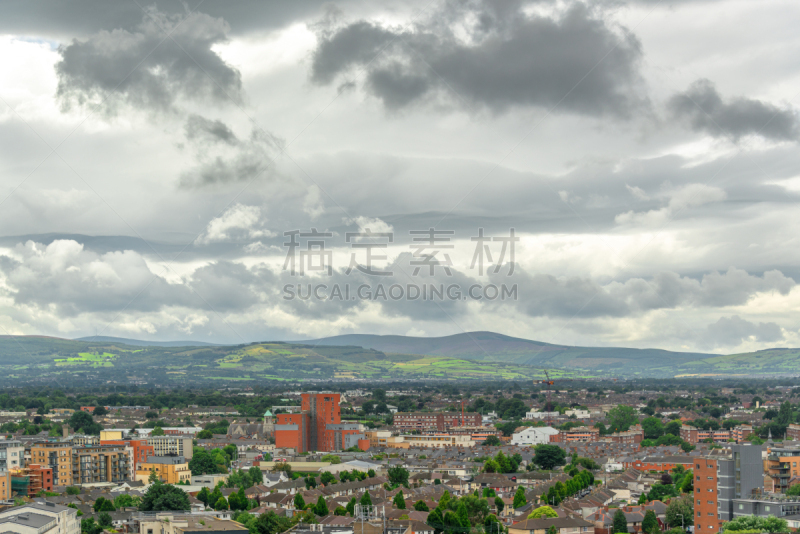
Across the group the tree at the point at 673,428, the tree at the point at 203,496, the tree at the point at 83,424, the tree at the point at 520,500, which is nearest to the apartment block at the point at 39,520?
the tree at the point at 203,496

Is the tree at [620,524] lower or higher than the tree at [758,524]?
lower

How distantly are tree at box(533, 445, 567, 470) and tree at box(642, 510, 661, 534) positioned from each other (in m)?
28.1

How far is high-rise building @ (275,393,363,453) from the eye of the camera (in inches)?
3238

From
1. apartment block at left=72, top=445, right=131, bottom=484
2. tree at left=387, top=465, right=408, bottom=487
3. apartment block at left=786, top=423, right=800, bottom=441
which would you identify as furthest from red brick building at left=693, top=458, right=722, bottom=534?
apartment block at left=786, top=423, right=800, bottom=441

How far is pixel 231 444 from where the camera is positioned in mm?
81875

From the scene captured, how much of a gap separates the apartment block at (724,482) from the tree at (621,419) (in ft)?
234

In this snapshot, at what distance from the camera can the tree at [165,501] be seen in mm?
42531

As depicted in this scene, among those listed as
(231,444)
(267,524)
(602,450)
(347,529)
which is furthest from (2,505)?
(602,450)

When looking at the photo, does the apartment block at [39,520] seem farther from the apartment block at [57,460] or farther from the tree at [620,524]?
the tree at [620,524]

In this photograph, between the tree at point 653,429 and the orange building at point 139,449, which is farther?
the tree at point 653,429

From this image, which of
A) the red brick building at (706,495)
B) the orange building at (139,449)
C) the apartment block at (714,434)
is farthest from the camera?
the apartment block at (714,434)

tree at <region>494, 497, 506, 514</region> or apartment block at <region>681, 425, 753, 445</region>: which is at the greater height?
tree at <region>494, 497, 506, 514</region>

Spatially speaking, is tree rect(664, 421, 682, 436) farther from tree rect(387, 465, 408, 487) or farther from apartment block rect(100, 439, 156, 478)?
apartment block rect(100, 439, 156, 478)

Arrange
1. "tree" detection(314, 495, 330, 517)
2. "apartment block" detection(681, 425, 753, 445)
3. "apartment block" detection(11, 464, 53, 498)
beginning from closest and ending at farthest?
"tree" detection(314, 495, 330, 517), "apartment block" detection(11, 464, 53, 498), "apartment block" detection(681, 425, 753, 445)
